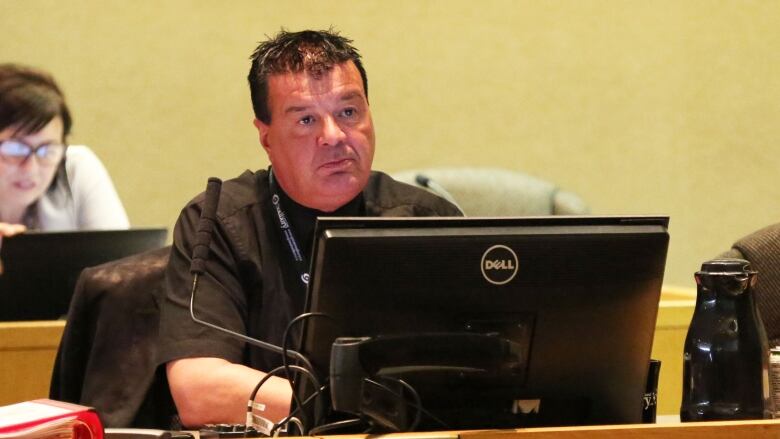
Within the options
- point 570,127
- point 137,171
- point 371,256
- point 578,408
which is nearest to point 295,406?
point 371,256

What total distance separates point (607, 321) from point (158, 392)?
92 cm

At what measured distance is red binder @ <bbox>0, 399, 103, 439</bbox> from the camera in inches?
46.1

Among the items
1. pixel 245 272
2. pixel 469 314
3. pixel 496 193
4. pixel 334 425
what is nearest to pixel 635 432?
pixel 469 314

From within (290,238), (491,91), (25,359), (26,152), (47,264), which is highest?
(491,91)

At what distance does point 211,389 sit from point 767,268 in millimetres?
983

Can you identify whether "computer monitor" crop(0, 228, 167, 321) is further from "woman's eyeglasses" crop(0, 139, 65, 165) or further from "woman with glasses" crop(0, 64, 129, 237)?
"woman's eyeglasses" crop(0, 139, 65, 165)

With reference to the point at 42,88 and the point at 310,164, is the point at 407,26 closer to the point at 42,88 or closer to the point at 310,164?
the point at 42,88

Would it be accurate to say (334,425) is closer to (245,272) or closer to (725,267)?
(725,267)

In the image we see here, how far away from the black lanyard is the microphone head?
1.92 meters

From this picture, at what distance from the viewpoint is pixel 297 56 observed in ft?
7.04

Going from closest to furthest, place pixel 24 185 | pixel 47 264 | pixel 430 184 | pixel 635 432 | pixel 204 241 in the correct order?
pixel 635 432 < pixel 204 241 < pixel 47 264 < pixel 430 184 < pixel 24 185

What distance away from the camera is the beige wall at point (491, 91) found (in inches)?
185

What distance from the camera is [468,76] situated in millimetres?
4984

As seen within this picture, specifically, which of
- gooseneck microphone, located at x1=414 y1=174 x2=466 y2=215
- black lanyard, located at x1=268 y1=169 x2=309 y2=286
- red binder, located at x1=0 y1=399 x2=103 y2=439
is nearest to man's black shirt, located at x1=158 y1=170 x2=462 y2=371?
black lanyard, located at x1=268 y1=169 x2=309 y2=286
